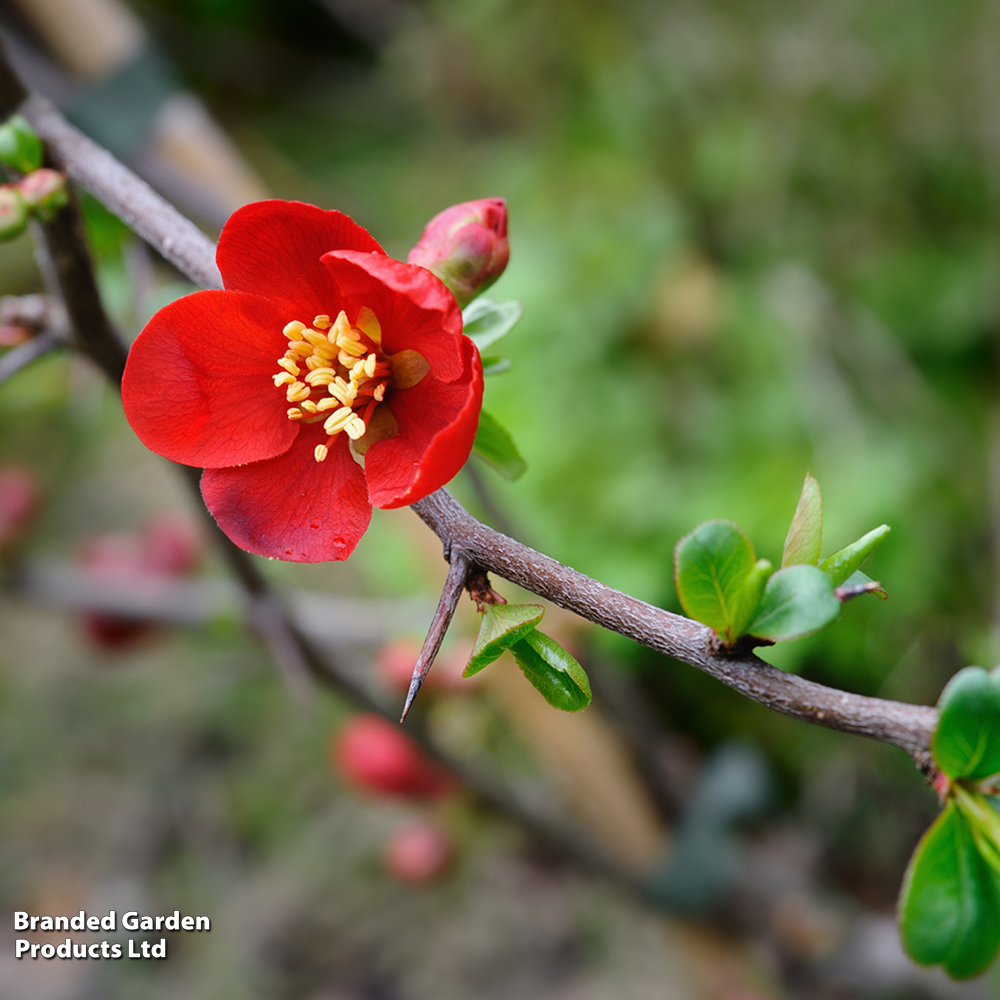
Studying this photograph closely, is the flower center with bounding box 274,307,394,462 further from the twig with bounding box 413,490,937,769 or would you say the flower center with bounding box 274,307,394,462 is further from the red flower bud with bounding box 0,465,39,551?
the red flower bud with bounding box 0,465,39,551

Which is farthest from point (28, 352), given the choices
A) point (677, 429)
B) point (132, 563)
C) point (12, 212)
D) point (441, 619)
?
point (677, 429)

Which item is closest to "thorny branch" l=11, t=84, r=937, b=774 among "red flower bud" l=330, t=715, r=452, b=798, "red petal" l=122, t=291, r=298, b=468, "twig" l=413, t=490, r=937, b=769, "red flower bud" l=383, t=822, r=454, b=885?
"twig" l=413, t=490, r=937, b=769

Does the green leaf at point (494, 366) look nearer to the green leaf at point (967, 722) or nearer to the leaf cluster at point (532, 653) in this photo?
the leaf cluster at point (532, 653)

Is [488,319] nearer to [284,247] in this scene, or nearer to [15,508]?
[284,247]

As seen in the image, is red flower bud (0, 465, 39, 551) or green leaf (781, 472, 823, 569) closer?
green leaf (781, 472, 823, 569)

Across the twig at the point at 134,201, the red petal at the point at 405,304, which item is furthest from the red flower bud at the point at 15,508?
the red petal at the point at 405,304

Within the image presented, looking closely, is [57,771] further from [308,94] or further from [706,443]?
[308,94]
